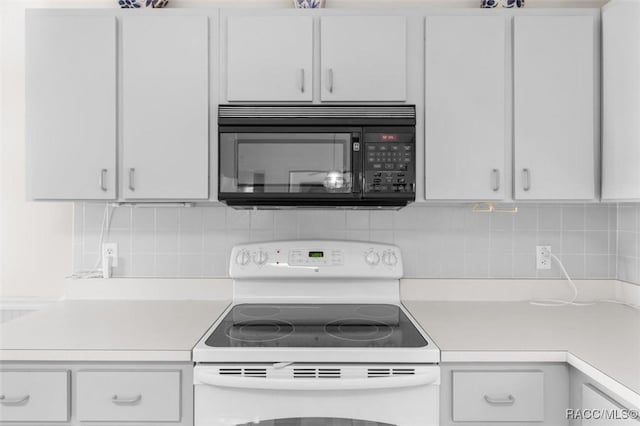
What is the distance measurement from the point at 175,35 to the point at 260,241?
38.1 inches

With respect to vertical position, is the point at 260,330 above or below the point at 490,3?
below

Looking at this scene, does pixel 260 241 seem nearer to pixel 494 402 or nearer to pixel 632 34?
pixel 494 402

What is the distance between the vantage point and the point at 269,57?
173 cm


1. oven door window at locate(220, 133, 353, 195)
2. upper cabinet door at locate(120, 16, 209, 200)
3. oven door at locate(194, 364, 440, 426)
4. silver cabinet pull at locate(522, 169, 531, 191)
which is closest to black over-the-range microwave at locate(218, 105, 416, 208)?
oven door window at locate(220, 133, 353, 195)

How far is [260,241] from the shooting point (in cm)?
204

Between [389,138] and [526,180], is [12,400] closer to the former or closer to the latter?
[389,138]

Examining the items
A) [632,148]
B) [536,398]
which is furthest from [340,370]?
[632,148]

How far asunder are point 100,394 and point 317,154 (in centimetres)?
112

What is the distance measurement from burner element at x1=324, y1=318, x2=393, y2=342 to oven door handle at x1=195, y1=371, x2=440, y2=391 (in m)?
0.17

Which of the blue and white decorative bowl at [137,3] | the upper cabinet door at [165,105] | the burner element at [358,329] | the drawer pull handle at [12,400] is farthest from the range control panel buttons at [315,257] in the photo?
the blue and white decorative bowl at [137,3]

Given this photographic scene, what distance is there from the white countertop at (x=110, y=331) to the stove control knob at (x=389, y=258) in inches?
30.4

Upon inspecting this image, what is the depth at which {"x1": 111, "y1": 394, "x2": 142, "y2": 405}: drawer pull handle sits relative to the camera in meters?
1.36

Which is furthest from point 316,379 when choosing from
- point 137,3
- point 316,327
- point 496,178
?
point 137,3

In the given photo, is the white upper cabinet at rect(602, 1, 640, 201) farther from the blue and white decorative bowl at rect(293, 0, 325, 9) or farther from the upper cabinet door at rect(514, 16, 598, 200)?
the blue and white decorative bowl at rect(293, 0, 325, 9)
